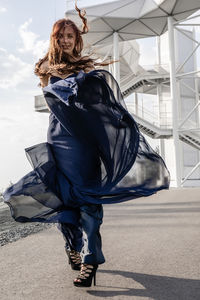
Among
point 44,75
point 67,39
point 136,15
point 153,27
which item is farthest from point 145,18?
point 44,75

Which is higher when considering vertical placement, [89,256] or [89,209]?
[89,209]

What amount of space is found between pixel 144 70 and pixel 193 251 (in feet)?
69.3

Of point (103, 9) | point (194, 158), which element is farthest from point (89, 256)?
point (194, 158)

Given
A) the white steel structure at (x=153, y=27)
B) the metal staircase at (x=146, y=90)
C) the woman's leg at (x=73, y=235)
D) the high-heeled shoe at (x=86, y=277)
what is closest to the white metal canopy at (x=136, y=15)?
the white steel structure at (x=153, y=27)

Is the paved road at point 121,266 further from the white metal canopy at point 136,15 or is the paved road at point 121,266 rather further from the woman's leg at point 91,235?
the white metal canopy at point 136,15

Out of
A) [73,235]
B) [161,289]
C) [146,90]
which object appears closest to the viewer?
[161,289]

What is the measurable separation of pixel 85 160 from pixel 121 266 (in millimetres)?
843

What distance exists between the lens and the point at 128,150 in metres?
2.10

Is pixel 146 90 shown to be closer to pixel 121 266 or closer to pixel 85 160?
pixel 121 266

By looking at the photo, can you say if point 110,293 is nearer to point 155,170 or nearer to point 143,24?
point 155,170

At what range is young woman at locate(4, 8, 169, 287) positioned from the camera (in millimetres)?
1988

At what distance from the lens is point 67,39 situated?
2295mm

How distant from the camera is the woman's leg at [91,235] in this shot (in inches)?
77.5

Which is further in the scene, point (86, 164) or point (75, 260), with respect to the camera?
point (75, 260)
